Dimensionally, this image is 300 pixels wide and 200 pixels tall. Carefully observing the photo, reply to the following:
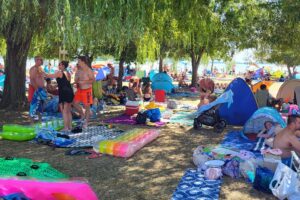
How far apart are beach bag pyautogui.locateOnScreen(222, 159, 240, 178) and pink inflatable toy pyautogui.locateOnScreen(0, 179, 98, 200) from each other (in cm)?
229

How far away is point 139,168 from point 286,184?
2.11m

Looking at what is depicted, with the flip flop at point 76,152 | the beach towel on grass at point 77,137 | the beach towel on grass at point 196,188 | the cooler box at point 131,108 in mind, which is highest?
the cooler box at point 131,108

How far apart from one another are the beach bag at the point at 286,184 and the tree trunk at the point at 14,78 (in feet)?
25.9

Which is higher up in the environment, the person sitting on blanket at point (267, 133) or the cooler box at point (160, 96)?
the cooler box at point (160, 96)

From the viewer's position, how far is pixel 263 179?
450 cm

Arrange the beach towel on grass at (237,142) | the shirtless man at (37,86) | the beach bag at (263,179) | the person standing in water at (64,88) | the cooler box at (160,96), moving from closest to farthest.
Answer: the beach bag at (263,179), the beach towel on grass at (237,142), the person standing in water at (64,88), the shirtless man at (37,86), the cooler box at (160,96)

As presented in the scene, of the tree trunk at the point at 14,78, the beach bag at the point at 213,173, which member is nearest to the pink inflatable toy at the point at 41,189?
the beach bag at the point at 213,173

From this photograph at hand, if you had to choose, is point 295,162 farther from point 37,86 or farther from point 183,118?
point 37,86

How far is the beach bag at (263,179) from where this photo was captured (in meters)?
4.45

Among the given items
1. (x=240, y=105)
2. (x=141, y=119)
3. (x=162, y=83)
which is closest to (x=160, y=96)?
(x=162, y=83)

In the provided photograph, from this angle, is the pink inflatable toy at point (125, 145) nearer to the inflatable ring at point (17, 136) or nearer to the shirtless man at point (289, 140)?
the inflatable ring at point (17, 136)

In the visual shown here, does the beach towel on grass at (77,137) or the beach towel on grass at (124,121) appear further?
the beach towel on grass at (124,121)

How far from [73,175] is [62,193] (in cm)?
153

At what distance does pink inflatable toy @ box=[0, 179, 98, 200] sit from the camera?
3.48 meters
